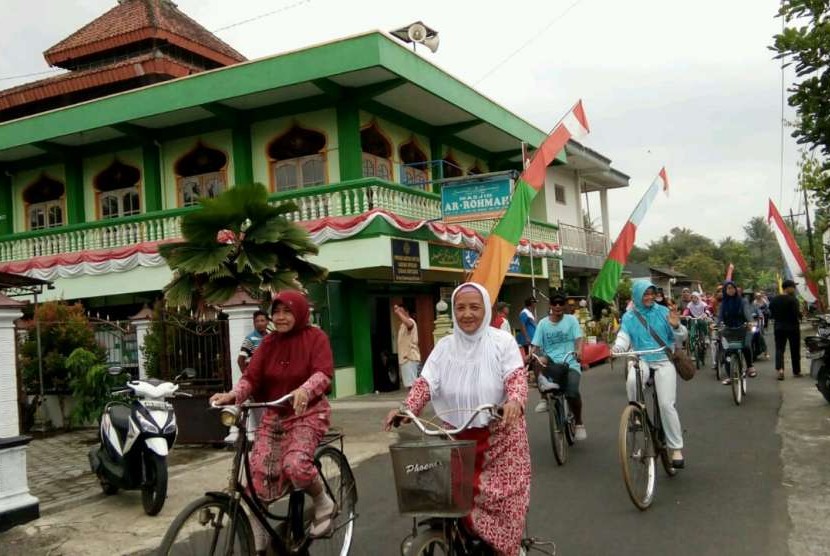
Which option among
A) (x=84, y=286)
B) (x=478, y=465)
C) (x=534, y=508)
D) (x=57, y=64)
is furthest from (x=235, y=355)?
(x=57, y=64)

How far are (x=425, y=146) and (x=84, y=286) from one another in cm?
853

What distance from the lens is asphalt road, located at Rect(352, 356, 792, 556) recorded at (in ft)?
15.6

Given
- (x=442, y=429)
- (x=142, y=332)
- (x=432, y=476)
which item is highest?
(x=142, y=332)

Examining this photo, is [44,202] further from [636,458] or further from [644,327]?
[636,458]

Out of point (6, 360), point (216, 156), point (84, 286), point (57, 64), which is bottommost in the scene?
point (6, 360)

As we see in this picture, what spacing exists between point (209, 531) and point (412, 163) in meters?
14.4

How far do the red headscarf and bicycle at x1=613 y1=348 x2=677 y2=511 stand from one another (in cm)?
235

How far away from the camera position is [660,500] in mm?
5707

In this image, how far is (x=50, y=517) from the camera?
6207 mm

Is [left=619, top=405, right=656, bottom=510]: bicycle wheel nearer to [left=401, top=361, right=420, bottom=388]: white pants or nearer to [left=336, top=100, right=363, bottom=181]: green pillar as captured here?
[left=401, top=361, right=420, bottom=388]: white pants

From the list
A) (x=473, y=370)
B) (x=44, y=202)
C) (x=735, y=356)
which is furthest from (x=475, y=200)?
(x=44, y=202)

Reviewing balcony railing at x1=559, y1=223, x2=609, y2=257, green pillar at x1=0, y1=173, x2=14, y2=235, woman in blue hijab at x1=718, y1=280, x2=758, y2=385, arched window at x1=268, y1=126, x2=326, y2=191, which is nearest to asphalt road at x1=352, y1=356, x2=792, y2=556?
woman in blue hijab at x1=718, y1=280, x2=758, y2=385

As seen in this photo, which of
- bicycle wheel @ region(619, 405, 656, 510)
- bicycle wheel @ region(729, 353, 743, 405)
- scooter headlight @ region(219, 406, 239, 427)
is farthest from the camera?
bicycle wheel @ region(729, 353, 743, 405)

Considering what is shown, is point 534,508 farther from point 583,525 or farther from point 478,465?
point 478,465
